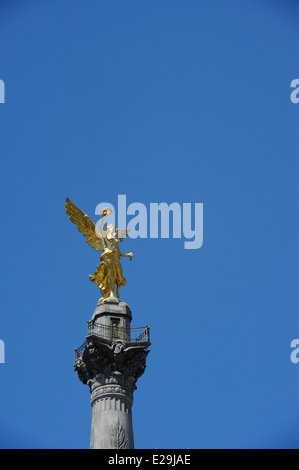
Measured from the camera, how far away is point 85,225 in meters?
56.2

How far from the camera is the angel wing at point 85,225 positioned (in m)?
55.7

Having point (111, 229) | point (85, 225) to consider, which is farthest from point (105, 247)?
point (85, 225)

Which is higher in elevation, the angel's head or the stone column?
the angel's head

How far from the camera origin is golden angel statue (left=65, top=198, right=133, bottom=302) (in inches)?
2131

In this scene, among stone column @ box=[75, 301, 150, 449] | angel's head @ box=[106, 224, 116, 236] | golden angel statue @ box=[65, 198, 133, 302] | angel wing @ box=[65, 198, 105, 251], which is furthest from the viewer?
angel wing @ box=[65, 198, 105, 251]

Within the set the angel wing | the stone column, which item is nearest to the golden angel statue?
the angel wing

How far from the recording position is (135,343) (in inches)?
1986

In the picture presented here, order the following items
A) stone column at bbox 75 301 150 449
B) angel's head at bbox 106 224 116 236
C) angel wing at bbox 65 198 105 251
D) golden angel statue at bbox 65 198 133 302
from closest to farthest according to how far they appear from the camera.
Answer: stone column at bbox 75 301 150 449
golden angel statue at bbox 65 198 133 302
angel's head at bbox 106 224 116 236
angel wing at bbox 65 198 105 251

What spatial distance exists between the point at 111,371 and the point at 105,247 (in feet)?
26.5

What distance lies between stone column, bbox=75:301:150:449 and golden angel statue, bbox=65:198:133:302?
212cm

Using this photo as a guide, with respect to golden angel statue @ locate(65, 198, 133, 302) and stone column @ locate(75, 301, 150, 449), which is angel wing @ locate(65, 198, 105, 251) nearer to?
golden angel statue @ locate(65, 198, 133, 302)
